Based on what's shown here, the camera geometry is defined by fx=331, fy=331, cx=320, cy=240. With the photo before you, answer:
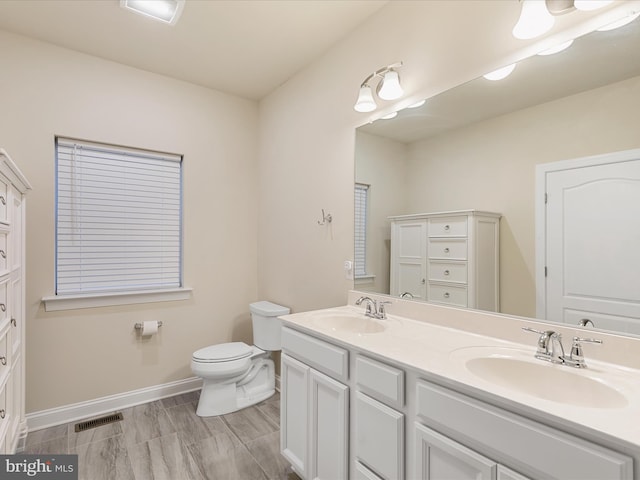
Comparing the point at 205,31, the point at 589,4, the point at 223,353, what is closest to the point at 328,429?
the point at 223,353

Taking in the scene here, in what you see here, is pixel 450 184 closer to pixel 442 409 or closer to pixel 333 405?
pixel 442 409

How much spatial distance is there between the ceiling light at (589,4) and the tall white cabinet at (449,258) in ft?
2.56

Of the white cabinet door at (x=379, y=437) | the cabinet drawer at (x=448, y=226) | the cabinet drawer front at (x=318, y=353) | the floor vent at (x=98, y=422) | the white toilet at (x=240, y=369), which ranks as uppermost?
the cabinet drawer at (x=448, y=226)

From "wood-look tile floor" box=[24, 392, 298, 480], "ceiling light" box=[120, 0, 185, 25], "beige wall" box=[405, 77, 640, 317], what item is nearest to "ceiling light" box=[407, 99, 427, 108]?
"beige wall" box=[405, 77, 640, 317]

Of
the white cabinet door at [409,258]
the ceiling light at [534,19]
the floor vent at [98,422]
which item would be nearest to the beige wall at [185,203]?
the floor vent at [98,422]

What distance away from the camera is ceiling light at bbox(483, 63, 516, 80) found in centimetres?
143

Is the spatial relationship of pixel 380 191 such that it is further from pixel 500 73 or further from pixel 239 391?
pixel 239 391

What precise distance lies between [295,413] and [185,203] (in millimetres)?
1959

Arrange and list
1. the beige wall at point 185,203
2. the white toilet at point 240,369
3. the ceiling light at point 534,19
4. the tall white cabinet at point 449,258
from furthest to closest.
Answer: the white toilet at point 240,369 → the beige wall at point 185,203 → the tall white cabinet at point 449,258 → the ceiling light at point 534,19

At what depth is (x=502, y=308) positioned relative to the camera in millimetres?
1443

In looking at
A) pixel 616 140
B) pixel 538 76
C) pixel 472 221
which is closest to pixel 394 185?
pixel 472 221

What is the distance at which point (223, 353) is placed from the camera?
2494 millimetres

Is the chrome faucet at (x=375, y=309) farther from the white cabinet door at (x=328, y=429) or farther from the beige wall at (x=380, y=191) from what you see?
the white cabinet door at (x=328, y=429)

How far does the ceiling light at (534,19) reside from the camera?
1.22 meters
